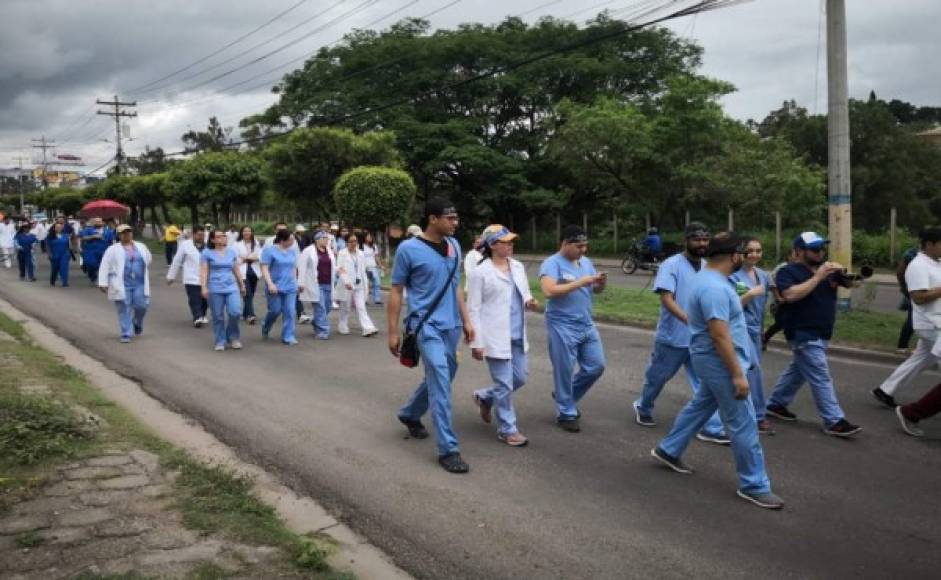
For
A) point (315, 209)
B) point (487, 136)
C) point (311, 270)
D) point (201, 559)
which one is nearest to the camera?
point (201, 559)

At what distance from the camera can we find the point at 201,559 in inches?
145

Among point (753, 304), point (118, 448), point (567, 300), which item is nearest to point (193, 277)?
point (118, 448)

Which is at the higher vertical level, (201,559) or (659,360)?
(659,360)

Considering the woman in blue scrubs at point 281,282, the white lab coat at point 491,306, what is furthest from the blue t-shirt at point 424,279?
the woman in blue scrubs at point 281,282

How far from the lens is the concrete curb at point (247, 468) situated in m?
3.91

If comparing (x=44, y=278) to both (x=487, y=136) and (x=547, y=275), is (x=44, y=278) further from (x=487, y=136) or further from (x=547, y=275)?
(x=487, y=136)

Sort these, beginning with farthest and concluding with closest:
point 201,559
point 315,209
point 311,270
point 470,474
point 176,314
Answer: point 315,209
point 176,314
point 311,270
point 470,474
point 201,559

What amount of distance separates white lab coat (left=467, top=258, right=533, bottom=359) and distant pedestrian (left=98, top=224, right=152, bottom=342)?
21.4 ft

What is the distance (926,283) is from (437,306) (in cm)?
414

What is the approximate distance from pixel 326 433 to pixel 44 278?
1845cm

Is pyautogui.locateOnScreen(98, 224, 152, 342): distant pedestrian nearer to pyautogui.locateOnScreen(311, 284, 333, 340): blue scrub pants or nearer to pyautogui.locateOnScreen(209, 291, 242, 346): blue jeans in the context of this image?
pyautogui.locateOnScreen(209, 291, 242, 346): blue jeans

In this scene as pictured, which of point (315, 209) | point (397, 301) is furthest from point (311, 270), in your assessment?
point (315, 209)

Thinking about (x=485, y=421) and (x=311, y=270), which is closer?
(x=485, y=421)

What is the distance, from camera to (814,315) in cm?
607
